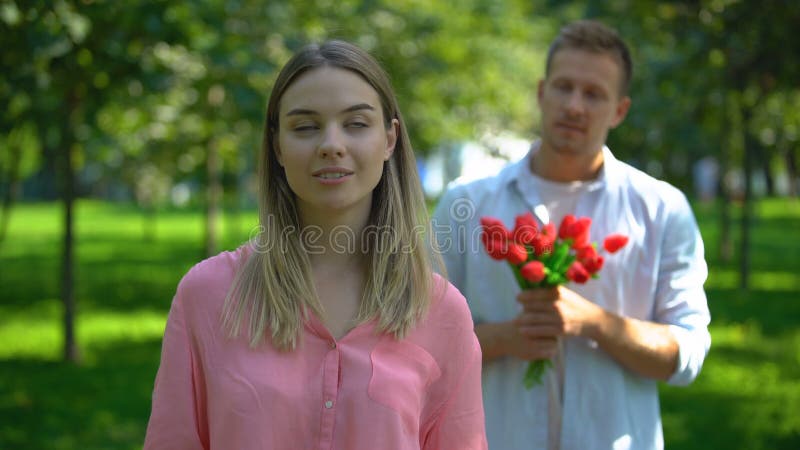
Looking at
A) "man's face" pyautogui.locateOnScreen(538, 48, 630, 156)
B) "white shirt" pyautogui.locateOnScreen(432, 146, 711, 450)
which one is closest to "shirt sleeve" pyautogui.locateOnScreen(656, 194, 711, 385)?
"white shirt" pyautogui.locateOnScreen(432, 146, 711, 450)

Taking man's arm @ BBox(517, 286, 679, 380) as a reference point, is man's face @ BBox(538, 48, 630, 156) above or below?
above

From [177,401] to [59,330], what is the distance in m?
9.26

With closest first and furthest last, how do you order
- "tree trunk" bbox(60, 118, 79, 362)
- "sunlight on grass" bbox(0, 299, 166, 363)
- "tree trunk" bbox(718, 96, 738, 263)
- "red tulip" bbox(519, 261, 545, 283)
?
"red tulip" bbox(519, 261, 545, 283) → "tree trunk" bbox(60, 118, 79, 362) → "sunlight on grass" bbox(0, 299, 166, 363) → "tree trunk" bbox(718, 96, 738, 263)

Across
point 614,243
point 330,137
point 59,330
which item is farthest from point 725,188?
point 330,137

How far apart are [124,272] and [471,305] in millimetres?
14364

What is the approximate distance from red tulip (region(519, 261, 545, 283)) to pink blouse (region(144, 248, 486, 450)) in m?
0.72

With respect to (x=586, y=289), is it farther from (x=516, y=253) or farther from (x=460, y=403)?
(x=460, y=403)

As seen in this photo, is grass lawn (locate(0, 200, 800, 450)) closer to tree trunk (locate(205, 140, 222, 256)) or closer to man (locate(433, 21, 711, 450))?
tree trunk (locate(205, 140, 222, 256))

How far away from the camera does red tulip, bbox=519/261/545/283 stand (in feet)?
8.54

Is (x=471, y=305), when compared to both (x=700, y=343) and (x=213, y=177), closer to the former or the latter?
(x=700, y=343)

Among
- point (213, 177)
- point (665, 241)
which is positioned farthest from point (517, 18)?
point (665, 241)

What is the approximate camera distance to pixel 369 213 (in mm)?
2012

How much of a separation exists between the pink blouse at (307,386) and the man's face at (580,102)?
44.5 inches

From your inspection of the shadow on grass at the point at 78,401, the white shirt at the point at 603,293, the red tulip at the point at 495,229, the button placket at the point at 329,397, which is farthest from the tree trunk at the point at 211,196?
the button placket at the point at 329,397
